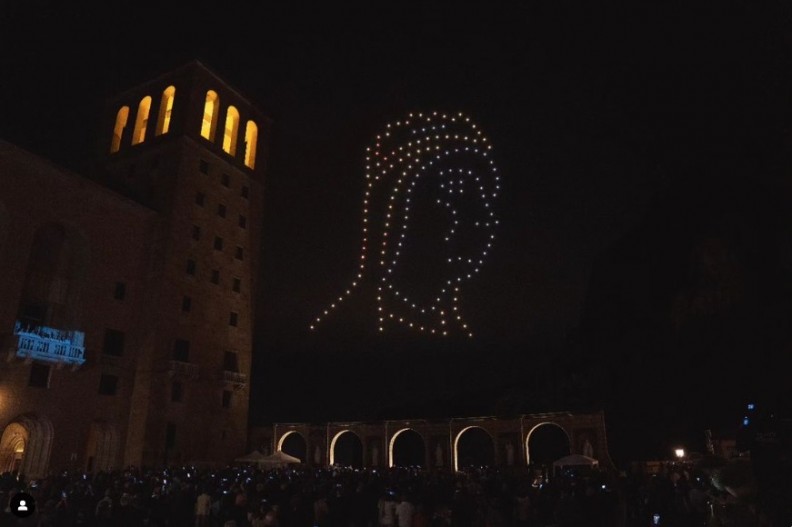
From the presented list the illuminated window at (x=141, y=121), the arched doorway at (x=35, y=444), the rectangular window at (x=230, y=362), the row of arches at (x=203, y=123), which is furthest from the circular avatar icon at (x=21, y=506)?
the illuminated window at (x=141, y=121)

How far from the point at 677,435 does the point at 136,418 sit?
34966 mm

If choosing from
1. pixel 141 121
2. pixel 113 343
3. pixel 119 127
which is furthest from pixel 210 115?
pixel 113 343

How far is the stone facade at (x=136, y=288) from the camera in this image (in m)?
26.6

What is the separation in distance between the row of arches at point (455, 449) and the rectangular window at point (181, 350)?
10254 millimetres

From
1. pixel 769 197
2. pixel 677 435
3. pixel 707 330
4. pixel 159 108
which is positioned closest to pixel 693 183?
pixel 769 197

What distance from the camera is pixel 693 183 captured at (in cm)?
4338

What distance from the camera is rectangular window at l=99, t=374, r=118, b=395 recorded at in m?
29.5

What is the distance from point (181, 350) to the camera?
33.0m

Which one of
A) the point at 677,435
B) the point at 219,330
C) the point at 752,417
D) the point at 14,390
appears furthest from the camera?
the point at 677,435

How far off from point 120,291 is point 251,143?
17.0 meters

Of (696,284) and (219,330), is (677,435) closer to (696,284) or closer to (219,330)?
(696,284)

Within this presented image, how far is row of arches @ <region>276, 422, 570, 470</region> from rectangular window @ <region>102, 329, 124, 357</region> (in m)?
13.6

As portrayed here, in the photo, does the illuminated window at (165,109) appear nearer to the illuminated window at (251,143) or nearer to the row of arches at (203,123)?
the row of arches at (203,123)

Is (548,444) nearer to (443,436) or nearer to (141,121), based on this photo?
(443,436)
